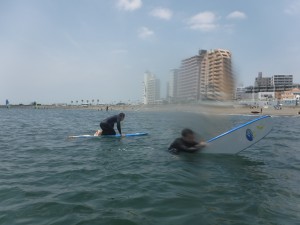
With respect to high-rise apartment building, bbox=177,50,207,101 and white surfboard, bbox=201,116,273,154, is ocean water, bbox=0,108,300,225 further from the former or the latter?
high-rise apartment building, bbox=177,50,207,101

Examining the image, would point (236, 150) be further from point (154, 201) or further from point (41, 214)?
point (41, 214)

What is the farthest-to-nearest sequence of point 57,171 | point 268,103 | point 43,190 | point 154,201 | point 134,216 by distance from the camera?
1. point 268,103
2. point 57,171
3. point 43,190
4. point 154,201
5. point 134,216

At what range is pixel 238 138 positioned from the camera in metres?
12.7

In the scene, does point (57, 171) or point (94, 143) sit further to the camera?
point (94, 143)

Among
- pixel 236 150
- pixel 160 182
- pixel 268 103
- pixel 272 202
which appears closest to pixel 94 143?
pixel 236 150

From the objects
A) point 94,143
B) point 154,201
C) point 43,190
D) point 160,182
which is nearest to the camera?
point 154,201

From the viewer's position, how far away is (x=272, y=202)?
6.98m

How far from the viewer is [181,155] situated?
12258mm

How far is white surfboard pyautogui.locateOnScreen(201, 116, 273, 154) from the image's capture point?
12406 mm

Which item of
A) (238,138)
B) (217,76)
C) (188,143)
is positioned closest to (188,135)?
(188,143)

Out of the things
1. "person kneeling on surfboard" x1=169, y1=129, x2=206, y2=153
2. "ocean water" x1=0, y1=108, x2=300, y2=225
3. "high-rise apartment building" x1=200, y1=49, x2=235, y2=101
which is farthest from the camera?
"high-rise apartment building" x1=200, y1=49, x2=235, y2=101

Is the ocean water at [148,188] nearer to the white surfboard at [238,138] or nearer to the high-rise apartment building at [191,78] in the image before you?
the white surfboard at [238,138]

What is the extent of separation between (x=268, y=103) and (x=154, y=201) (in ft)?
387

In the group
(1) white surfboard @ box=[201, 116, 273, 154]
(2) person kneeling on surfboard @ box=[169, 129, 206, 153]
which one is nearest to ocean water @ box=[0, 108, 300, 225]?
(2) person kneeling on surfboard @ box=[169, 129, 206, 153]
